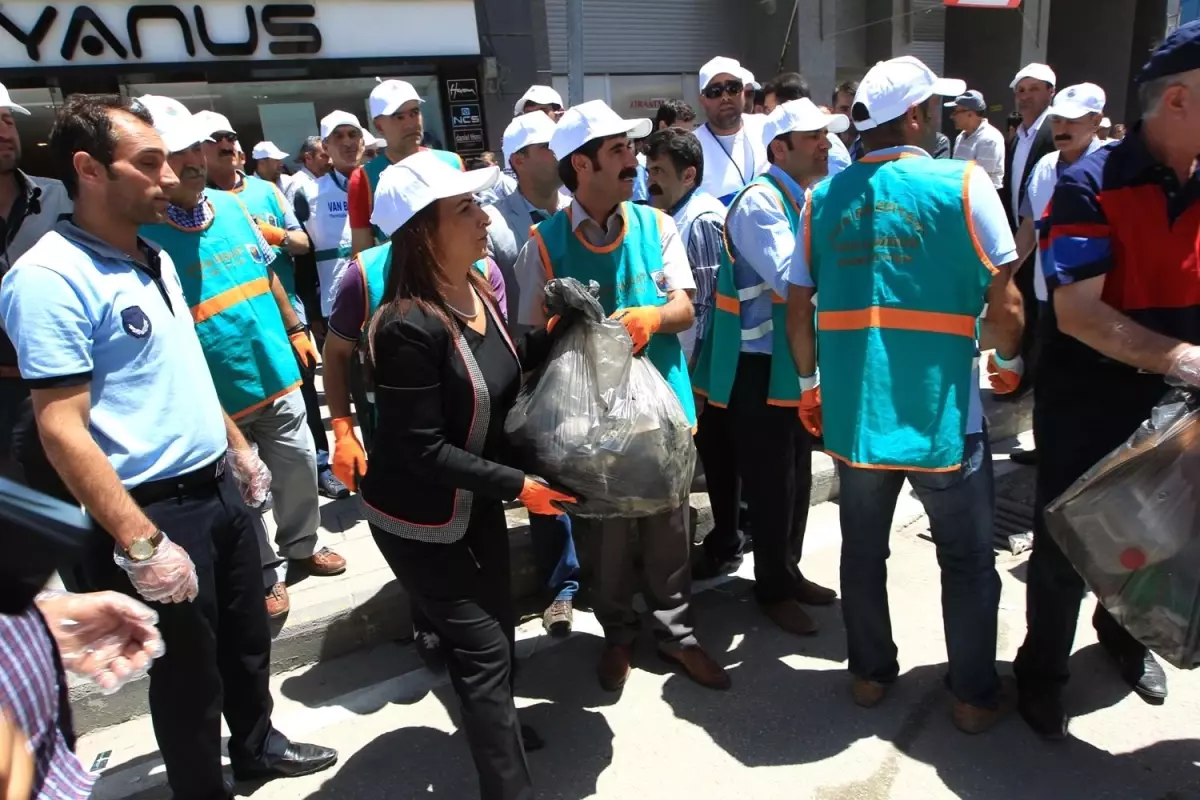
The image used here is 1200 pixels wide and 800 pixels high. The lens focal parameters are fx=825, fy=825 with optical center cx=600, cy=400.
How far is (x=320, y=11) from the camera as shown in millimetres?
9914

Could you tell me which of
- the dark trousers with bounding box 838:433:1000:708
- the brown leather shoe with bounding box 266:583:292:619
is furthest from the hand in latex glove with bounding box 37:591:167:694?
the dark trousers with bounding box 838:433:1000:708

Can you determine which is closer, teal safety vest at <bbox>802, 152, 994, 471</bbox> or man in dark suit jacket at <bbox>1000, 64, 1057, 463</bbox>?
teal safety vest at <bbox>802, 152, 994, 471</bbox>

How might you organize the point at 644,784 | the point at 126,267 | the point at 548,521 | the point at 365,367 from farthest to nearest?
the point at 548,521 < the point at 644,784 < the point at 365,367 < the point at 126,267

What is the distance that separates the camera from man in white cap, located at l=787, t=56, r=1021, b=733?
2393 millimetres

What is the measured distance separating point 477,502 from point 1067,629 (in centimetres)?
193

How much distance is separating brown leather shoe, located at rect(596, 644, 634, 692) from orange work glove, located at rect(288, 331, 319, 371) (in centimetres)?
204

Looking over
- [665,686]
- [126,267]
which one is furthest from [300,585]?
[126,267]

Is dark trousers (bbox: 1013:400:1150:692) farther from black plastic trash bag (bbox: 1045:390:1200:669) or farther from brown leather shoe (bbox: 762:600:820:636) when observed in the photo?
brown leather shoe (bbox: 762:600:820:636)

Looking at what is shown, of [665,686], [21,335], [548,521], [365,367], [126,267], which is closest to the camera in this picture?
[21,335]

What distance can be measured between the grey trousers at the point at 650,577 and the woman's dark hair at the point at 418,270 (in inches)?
46.0

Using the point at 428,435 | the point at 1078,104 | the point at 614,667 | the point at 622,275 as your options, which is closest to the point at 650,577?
the point at 614,667

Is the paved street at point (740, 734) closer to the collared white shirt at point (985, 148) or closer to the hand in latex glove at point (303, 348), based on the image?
the hand in latex glove at point (303, 348)

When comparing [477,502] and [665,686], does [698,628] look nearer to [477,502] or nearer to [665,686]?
[665,686]

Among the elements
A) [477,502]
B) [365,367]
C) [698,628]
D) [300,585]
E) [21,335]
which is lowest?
[698,628]
